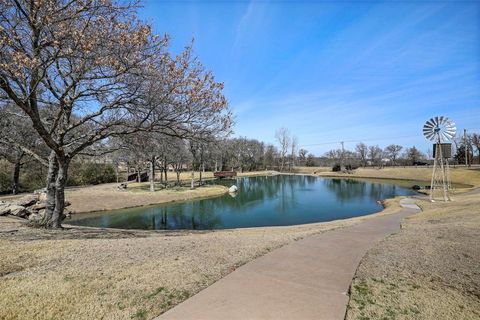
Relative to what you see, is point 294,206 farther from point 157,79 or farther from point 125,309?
point 125,309

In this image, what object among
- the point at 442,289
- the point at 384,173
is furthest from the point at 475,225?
the point at 384,173

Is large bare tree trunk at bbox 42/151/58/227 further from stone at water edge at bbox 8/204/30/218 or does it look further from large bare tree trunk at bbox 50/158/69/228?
stone at water edge at bbox 8/204/30/218

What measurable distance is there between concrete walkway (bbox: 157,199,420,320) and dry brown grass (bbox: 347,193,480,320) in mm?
292

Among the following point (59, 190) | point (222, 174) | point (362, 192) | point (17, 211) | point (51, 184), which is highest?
point (51, 184)

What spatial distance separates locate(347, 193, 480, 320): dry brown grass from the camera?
13.1 ft

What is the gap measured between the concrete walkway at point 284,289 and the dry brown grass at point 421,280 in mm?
292

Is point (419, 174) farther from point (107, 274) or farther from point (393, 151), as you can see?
point (107, 274)

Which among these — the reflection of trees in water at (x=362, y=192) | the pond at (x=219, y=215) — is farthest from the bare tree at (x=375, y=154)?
the pond at (x=219, y=215)

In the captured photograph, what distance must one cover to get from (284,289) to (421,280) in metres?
2.56

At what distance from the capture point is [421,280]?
5086mm

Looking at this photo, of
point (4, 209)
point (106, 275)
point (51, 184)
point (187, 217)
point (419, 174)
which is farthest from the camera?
point (419, 174)

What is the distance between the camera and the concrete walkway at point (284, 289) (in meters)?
3.85

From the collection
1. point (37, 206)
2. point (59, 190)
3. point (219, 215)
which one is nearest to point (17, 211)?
point (37, 206)

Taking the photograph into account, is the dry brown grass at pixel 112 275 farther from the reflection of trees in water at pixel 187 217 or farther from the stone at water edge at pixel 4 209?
the reflection of trees in water at pixel 187 217
